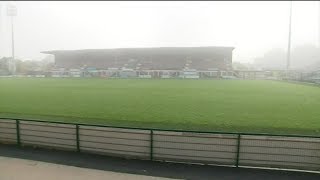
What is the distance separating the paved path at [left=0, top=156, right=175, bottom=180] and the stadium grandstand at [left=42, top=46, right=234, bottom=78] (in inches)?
1258

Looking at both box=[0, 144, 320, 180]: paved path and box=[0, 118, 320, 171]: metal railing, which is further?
box=[0, 118, 320, 171]: metal railing

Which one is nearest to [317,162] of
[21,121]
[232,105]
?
[21,121]

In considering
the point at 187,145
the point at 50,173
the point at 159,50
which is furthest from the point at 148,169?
the point at 159,50

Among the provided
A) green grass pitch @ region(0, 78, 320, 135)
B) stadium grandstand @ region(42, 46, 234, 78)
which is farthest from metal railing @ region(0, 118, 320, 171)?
stadium grandstand @ region(42, 46, 234, 78)

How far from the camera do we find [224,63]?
181ft

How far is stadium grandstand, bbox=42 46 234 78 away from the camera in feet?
147

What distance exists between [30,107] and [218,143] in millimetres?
14424

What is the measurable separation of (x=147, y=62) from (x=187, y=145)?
143 ft

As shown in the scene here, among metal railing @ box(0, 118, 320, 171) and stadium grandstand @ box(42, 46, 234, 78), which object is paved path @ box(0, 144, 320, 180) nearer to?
metal railing @ box(0, 118, 320, 171)

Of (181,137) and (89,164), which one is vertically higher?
(181,137)

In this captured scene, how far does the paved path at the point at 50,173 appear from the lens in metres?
8.19

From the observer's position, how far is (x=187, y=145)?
373 inches

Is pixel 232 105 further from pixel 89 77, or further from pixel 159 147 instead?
pixel 89 77

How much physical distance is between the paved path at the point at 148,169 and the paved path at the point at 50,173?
0.02 meters
